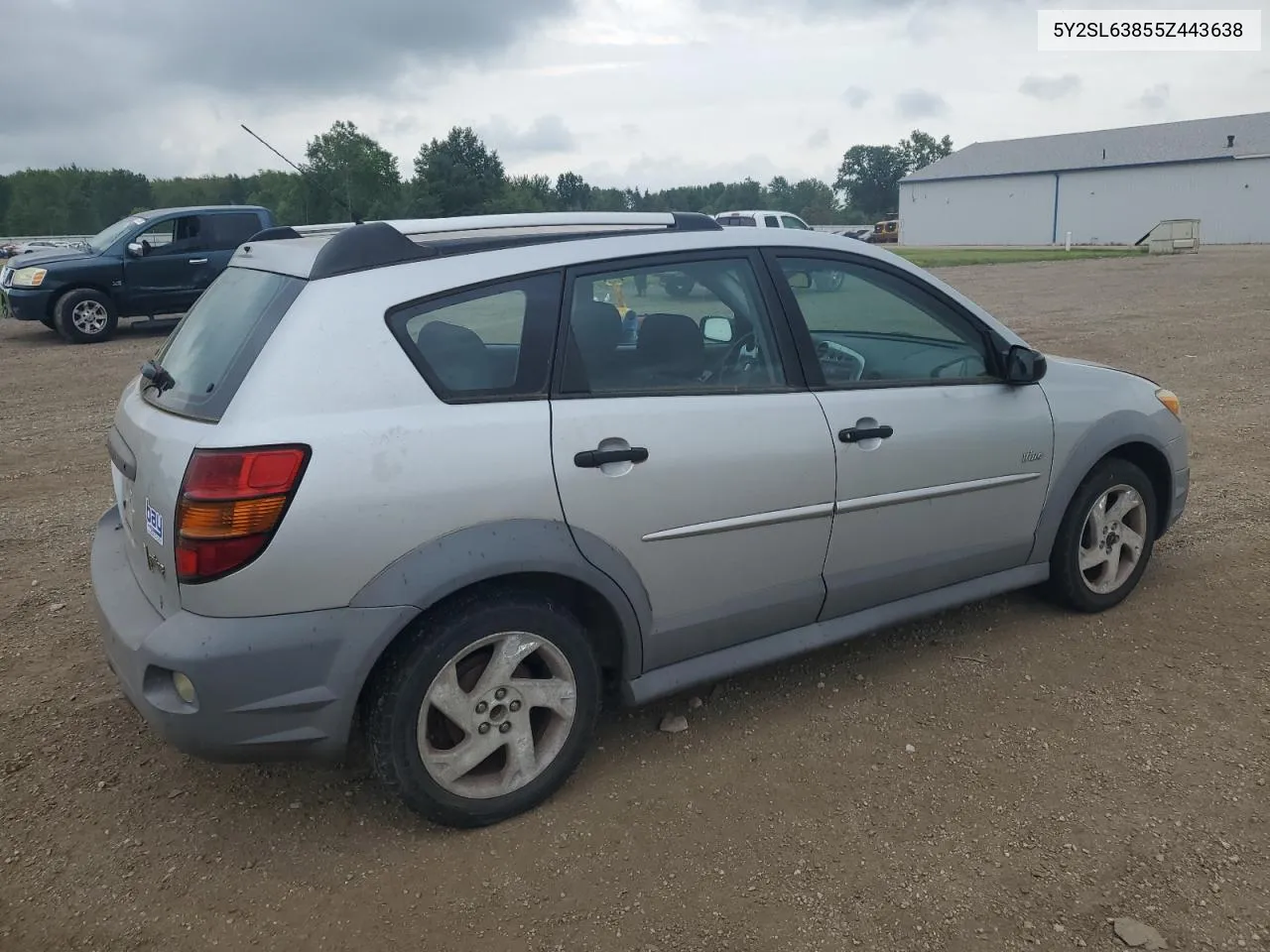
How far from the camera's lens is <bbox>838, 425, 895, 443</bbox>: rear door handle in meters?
3.37

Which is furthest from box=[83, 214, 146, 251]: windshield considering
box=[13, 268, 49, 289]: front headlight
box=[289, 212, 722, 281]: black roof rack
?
box=[289, 212, 722, 281]: black roof rack

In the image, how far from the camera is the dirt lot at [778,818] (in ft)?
8.41

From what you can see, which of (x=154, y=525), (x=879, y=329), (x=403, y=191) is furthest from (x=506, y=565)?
(x=403, y=191)

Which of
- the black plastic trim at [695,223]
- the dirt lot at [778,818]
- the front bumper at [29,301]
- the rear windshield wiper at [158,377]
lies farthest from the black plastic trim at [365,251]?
the front bumper at [29,301]

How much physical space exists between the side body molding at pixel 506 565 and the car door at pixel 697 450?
0.13 ft

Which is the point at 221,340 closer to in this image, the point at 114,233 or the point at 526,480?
the point at 526,480

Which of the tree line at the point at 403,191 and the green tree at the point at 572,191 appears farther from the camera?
the green tree at the point at 572,191

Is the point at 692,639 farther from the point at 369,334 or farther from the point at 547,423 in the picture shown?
the point at 369,334

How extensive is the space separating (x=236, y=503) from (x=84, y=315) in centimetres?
1377

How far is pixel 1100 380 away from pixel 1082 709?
4.69 feet

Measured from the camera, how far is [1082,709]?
11.6 ft

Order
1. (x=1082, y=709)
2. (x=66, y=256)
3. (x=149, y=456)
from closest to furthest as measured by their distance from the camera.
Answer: (x=149, y=456), (x=1082, y=709), (x=66, y=256)

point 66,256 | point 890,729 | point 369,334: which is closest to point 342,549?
point 369,334

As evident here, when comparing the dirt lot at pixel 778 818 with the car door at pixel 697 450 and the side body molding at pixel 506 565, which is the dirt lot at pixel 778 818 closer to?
the car door at pixel 697 450
